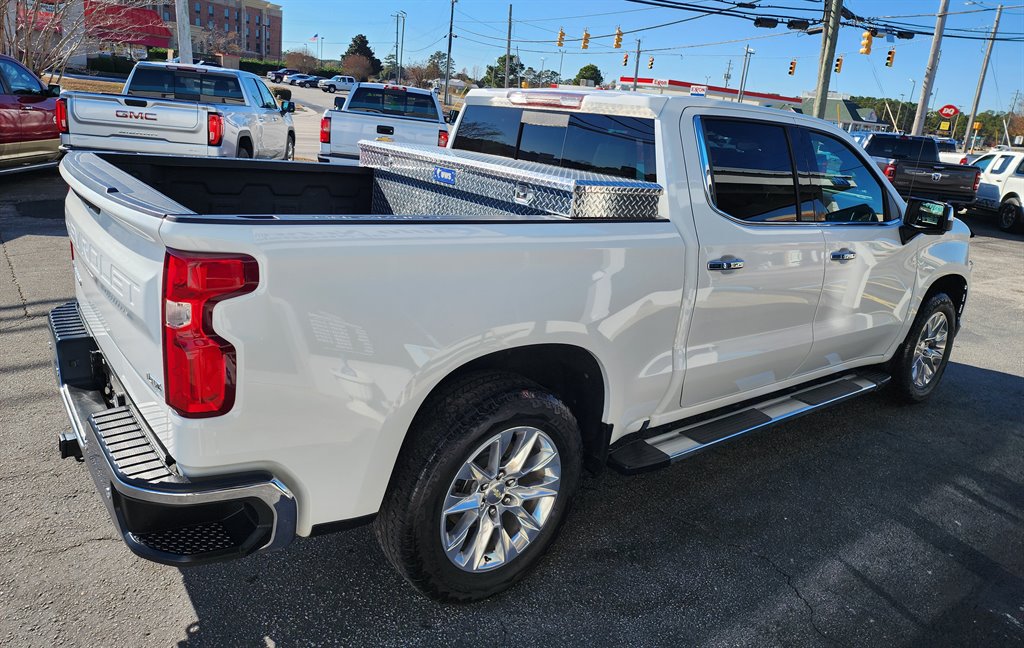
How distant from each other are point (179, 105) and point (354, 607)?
8390mm

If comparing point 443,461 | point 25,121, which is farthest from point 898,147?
point 443,461

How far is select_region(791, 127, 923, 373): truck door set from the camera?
3947 millimetres

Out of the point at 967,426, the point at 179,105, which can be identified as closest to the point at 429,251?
the point at 967,426

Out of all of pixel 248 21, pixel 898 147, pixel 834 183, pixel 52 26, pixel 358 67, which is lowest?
pixel 834 183

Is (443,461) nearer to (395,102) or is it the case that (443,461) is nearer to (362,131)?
(362,131)

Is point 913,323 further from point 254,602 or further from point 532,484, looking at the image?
point 254,602

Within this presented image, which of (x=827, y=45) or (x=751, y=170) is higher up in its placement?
(x=827, y=45)

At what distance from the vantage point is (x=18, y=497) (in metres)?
3.24

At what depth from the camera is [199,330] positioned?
2.02m

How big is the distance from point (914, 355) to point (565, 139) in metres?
3.09

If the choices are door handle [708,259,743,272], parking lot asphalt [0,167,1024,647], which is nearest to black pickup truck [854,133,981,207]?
parking lot asphalt [0,167,1024,647]

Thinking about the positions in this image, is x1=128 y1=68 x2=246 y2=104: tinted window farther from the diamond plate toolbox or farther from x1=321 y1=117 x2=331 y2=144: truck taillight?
the diamond plate toolbox

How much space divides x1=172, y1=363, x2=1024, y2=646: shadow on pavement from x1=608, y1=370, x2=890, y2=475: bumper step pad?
1.31 ft

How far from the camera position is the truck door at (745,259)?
10.8ft
